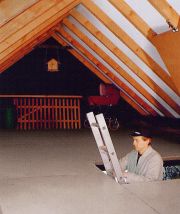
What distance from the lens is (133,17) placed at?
15.5 ft

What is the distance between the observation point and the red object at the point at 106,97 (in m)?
8.31

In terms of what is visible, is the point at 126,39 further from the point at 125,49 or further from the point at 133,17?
the point at 133,17

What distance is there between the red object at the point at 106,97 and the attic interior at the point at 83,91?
0.03 m

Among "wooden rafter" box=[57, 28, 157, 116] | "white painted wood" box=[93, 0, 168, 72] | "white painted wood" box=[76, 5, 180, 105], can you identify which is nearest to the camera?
"white painted wood" box=[93, 0, 168, 72]

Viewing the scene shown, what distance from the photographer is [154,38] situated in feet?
15.7

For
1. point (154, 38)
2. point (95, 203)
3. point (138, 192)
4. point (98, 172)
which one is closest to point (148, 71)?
point (154, 38)

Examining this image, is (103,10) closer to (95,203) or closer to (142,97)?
(142,97)

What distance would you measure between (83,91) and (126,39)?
4976 millimetres

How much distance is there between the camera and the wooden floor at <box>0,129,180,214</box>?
8.71 ft

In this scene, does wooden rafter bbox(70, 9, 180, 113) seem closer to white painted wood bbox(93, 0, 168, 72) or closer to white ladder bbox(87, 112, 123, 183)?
white painted wood bbox(93, 0, 168, 72)

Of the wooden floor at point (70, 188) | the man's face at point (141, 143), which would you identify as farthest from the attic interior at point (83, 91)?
the man's face at point (141, 143)

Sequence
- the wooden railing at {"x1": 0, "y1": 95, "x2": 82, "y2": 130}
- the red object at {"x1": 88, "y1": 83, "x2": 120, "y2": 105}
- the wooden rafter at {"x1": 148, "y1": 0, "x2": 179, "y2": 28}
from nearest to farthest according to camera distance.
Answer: the wooden rafter at {"x1": 148, "y1": 0, "x2": 179, "y2": 28}, the red object at {"x1": 88, "y1": 83, "x2": 120, "y2": 105}, the wooden railing at {"x1": 0, "y1": 95, "x2": 82, "y2": 130}

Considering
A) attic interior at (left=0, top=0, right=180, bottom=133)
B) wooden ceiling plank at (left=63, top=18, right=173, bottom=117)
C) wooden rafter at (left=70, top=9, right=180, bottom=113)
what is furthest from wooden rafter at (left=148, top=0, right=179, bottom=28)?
wooden ceiling plank at (left=63, top=18, right=173, bottom=117)

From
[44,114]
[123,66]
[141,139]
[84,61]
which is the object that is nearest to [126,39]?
[123,66]
